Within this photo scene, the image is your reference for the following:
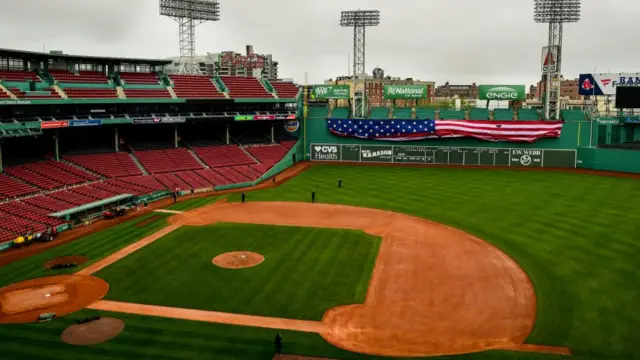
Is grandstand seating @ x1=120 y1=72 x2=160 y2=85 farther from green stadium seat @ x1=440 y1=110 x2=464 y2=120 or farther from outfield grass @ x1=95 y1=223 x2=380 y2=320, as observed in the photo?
green stadium seat @ x1=440 y1=110 x2=464 y2=120

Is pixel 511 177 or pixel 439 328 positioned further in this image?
pixel 511 177

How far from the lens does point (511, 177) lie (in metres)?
56.5

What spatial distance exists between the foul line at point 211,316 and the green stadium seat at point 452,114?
56583 mm

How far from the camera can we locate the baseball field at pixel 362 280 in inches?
739

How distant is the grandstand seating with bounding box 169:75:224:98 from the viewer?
2388 inches

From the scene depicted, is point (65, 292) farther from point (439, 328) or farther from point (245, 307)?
point (439, 328)

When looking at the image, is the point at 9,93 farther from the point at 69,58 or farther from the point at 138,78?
the point at 138,78

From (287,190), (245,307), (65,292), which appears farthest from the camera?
(287,190)

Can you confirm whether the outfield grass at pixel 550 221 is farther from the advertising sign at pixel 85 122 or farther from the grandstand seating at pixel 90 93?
the grandstand seating at pixel 90 93

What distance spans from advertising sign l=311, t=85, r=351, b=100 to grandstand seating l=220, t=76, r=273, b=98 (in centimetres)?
930

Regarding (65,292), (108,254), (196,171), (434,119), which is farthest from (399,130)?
(65,292)

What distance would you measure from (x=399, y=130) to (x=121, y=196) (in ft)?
126

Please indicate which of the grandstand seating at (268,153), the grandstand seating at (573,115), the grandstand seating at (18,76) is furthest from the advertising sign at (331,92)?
the grandstand seating at (18,76)

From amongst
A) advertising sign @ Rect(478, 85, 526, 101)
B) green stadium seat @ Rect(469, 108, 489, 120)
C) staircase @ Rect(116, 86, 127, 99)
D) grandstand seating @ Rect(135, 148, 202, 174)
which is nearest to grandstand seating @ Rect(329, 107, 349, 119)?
green stadium seat @ Rect(469, 108, 489, 120)
